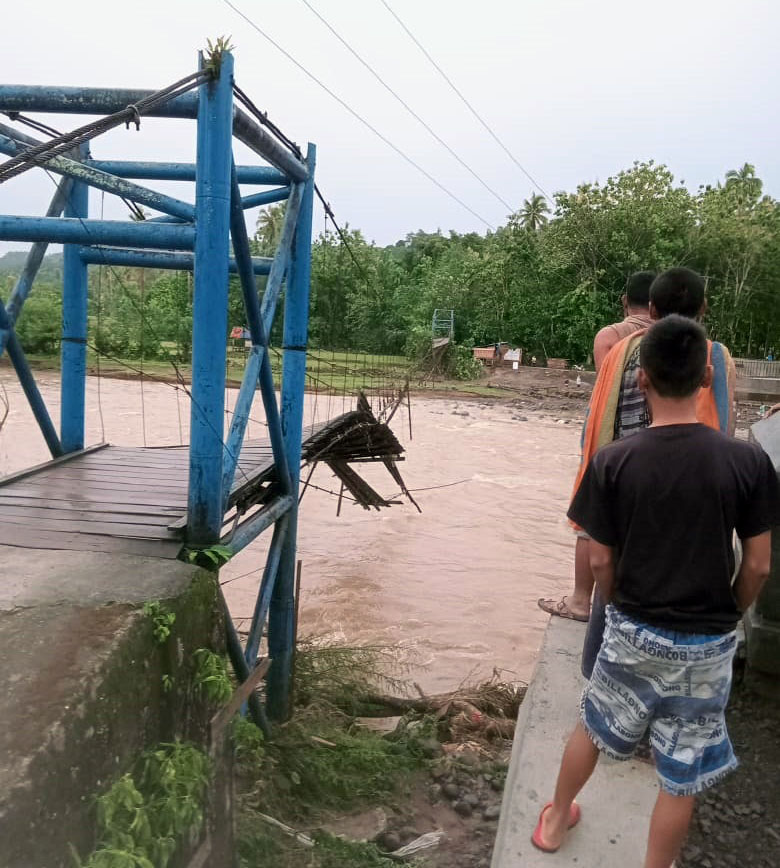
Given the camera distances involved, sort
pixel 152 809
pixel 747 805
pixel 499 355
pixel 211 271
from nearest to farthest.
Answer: pixel 152 809, pixel 211 271, pixel 747 805, pixel 499 355

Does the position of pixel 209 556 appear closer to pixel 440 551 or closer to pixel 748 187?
pixel 440 551

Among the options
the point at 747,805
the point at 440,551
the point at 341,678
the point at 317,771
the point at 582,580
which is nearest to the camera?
the point at 747,805

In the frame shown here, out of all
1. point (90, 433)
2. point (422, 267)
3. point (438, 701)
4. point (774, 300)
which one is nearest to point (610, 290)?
point (774, 300)

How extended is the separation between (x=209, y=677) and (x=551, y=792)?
1175 mm

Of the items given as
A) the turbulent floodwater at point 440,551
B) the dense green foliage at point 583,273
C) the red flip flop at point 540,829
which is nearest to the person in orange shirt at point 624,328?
the red flip flop at point 540,829

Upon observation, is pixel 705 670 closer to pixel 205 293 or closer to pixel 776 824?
pixel 776 824

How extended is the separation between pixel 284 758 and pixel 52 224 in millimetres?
2448

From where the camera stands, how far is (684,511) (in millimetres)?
1741

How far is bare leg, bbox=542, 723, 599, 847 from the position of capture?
1.97 m

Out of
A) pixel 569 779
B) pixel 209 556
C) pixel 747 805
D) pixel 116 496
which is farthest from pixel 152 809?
pixel 747 805

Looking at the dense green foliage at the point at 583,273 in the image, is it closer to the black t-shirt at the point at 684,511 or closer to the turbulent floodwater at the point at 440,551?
the turbulent floodwater at the point at 440,551

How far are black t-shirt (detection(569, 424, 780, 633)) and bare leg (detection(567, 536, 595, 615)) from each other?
3.44 feet

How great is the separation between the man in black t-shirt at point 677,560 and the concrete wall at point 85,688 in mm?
1118

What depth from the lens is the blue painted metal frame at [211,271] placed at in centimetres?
238
